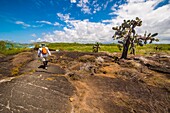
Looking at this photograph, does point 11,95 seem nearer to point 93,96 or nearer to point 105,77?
point 93,96

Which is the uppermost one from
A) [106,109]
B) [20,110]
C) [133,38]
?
[133,38]

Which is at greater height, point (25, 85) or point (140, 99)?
point (25, 85)

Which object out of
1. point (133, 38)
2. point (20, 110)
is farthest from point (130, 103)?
point (133, 38)

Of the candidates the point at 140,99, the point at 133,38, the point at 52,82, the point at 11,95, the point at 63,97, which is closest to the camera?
the point at 11,95

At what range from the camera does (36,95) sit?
33.6 feet

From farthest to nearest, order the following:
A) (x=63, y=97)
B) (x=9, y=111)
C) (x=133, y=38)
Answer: (x=133, y=38) → (x=63, y=97) → (x=9, y=111)

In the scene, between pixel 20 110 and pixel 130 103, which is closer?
pixel 20 110

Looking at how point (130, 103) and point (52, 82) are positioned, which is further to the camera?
point (52, 82)

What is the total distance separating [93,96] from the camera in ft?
38.5

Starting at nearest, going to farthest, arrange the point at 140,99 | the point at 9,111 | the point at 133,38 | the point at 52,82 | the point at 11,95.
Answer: the point at 9,111
the point at 11,95
the point at 140,99
the point at 52,82
the point at 133,38

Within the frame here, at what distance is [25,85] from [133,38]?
20.8m

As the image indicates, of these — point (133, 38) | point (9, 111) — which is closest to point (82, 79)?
point (9, 111)

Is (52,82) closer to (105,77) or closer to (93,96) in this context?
(93,96)

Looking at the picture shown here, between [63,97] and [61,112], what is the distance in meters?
1.91
